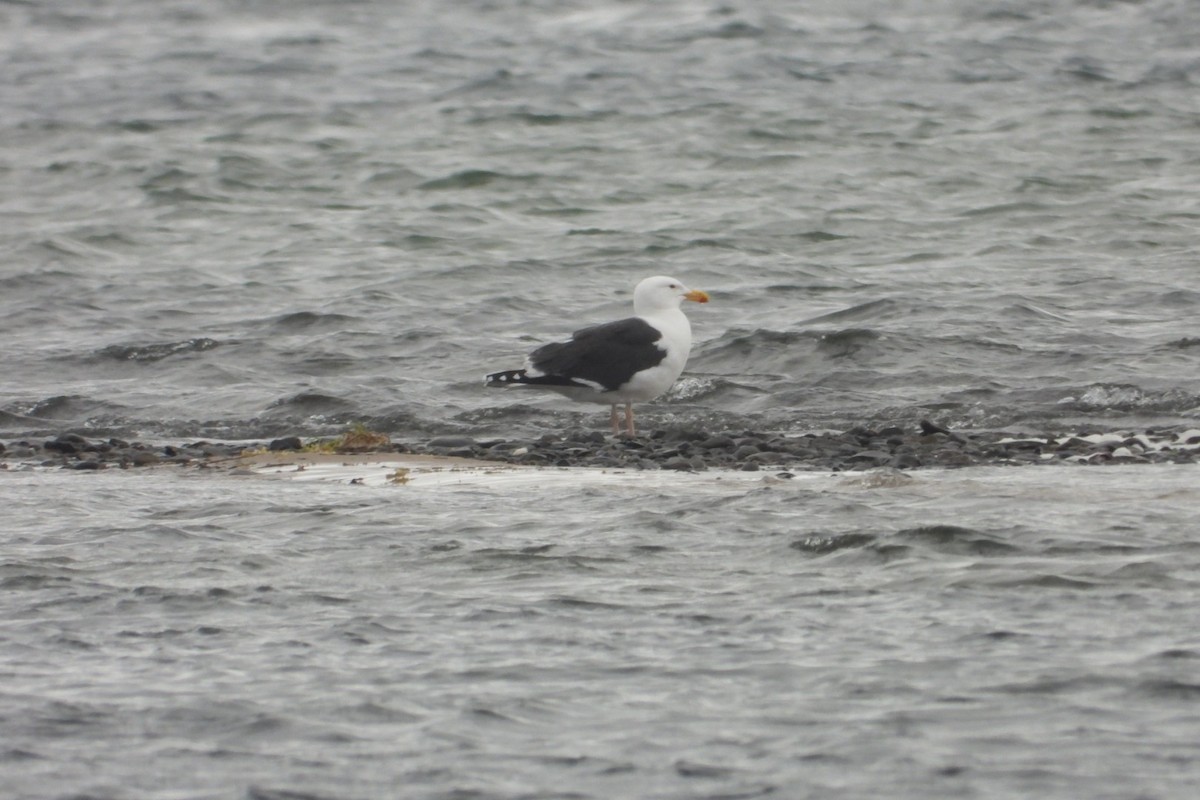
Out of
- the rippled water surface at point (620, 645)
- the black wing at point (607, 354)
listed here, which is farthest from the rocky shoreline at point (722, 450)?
the rippled water surface at point (620, 645)

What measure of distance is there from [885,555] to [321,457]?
4.76 m

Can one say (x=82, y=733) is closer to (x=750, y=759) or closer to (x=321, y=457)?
(x=750, y=759)

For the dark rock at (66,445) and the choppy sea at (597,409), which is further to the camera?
the dark rock at (66,445)

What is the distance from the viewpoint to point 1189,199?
22031 mm

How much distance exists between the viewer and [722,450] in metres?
11.2

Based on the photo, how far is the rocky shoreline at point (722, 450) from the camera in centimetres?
1056

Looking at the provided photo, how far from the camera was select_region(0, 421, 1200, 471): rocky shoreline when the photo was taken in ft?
34.7

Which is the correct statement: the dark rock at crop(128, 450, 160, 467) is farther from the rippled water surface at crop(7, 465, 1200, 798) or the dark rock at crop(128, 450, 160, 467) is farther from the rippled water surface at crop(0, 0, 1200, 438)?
the rippled water surface at crop(7, 465, 1200, 798)

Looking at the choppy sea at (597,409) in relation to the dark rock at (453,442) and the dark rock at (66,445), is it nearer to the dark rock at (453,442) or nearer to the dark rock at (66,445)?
the dark rock at (453,442)

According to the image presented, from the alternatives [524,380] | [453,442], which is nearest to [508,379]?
[524,380]

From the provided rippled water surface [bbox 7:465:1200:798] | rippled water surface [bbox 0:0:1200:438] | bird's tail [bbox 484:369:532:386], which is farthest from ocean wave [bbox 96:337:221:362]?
rippled water surface [bbox 7:465:1200:798]

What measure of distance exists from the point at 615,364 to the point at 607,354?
111mm

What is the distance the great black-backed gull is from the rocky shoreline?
323mm

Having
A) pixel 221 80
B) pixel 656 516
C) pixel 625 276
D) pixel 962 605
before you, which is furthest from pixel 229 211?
pixel 962 605
